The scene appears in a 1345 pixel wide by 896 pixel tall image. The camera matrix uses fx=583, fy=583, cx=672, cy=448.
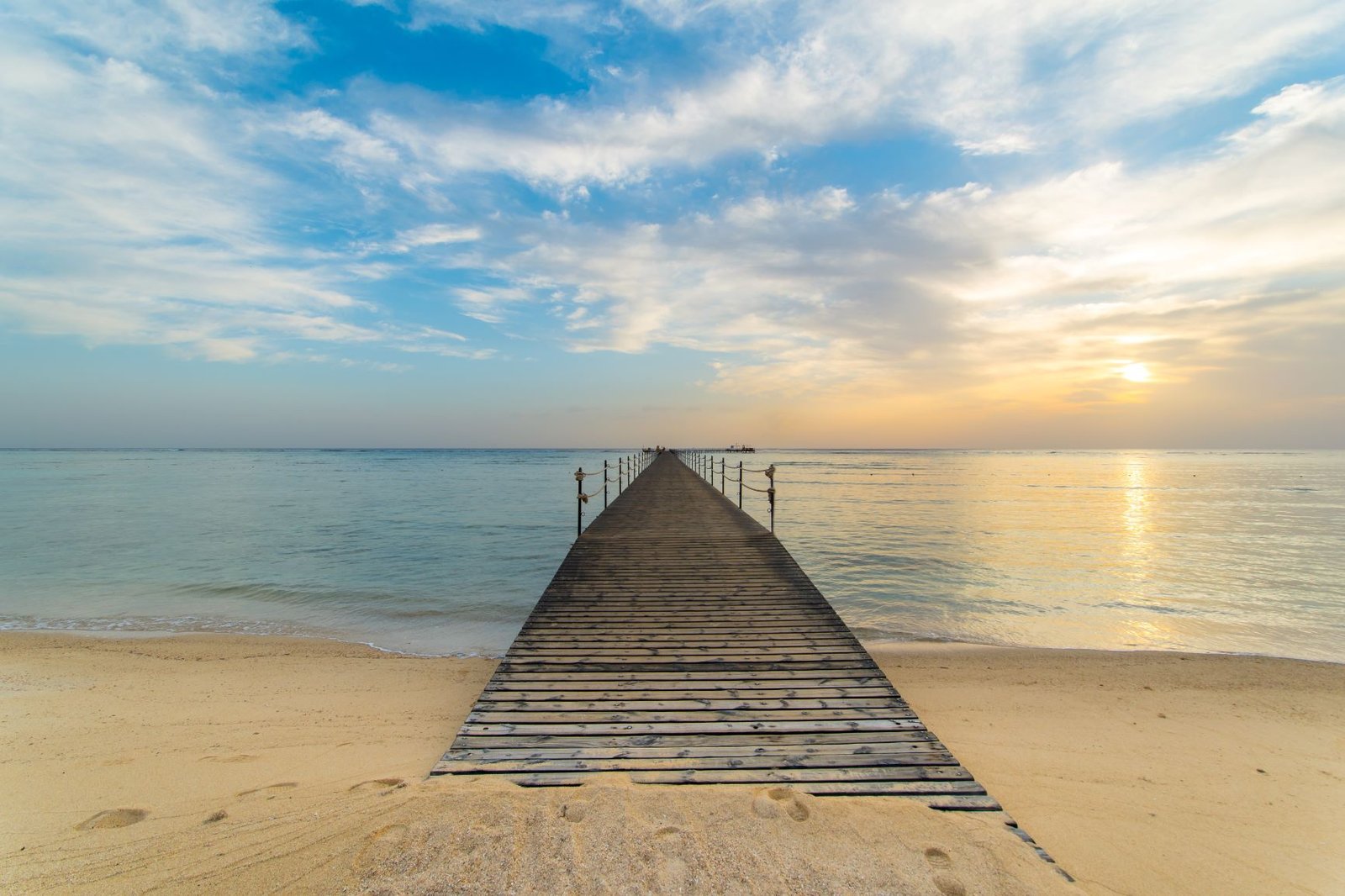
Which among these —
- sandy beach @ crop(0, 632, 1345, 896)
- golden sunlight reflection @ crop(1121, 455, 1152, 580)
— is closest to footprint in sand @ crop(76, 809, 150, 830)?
sandy beach @ crop(0, 632, 1345, 896)

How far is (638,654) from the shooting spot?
17.1 ft

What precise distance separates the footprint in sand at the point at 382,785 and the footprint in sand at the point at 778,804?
7.22 ft

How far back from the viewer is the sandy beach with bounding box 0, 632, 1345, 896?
267cm

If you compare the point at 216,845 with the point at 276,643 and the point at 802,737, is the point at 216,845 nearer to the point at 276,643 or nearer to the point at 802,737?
the point at 802,737

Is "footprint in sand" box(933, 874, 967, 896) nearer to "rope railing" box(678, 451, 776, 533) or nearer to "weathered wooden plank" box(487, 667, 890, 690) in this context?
"weathered wooden plank" box(487, 667, 890, 690)

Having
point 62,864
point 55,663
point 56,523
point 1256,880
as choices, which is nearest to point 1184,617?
point 1256,880

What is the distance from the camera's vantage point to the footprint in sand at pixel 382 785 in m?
3.64

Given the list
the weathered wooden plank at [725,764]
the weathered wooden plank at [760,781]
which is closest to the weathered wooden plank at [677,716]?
the weathered wooden plank at [725,764]

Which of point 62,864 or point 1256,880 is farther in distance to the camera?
point 1256,880

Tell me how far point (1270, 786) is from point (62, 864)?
7862 mm

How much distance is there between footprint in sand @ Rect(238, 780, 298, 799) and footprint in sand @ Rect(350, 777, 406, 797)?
496mm

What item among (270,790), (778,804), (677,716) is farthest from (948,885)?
(270,790)

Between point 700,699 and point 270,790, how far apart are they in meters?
2.99

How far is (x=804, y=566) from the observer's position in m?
13.2
